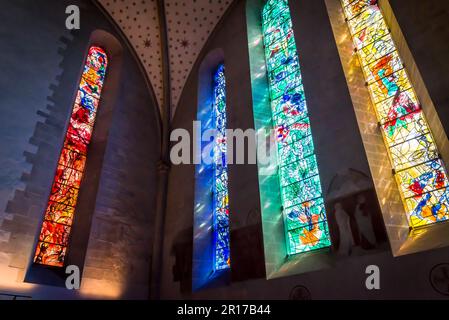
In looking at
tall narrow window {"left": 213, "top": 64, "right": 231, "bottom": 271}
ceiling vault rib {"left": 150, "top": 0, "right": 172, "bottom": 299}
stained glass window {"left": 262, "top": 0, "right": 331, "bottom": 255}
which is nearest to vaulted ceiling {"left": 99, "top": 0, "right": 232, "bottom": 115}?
ceiling vault rib {"left": 150, "top": 0, "right": 172, "bottom": 299}

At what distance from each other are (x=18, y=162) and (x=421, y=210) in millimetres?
6666

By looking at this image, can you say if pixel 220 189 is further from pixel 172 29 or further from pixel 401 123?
pixel 172 29

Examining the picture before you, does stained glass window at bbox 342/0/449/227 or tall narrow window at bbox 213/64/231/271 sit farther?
tall narrow window at bbox 213/64/231/271

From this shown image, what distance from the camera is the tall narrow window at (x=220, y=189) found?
7.38 metres

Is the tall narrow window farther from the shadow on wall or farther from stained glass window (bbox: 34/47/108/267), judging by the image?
stained glass window (bbox: 34/47/108/267)

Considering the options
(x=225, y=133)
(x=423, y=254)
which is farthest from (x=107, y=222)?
(x=423, y=254)

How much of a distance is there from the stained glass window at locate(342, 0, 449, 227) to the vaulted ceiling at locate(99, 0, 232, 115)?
4577 mm

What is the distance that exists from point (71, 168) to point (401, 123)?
6636mm

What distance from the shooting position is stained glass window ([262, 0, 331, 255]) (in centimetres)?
586

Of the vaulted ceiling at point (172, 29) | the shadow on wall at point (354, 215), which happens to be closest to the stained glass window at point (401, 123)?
the shadow on wall at point (354, 215)

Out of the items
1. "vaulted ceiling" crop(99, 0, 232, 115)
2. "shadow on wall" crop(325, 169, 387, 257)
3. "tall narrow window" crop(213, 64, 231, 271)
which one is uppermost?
"vaulted ceiling" crop(99, 0, 232, 115)

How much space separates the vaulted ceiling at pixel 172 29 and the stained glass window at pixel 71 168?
113 cm

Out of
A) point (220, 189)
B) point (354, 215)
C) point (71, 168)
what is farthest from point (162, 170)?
point (354, 215)

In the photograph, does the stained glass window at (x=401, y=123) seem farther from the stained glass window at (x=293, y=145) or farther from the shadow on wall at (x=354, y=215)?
the stained glass window at (x=293, y=145)
